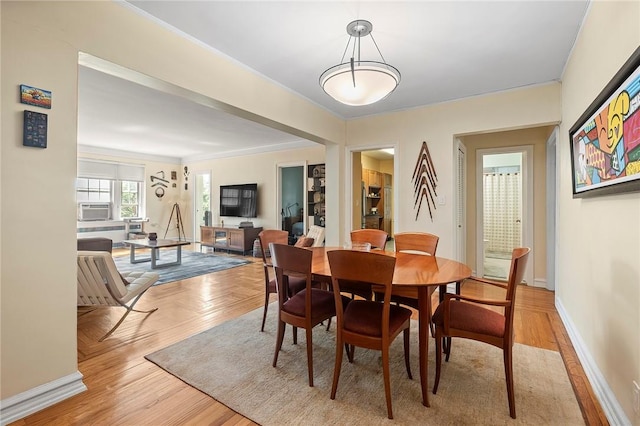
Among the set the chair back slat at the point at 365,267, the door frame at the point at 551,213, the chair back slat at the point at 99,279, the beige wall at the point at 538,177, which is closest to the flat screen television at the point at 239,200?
the chair back slat at the point at 99,279

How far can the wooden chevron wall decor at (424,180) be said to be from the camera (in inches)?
155

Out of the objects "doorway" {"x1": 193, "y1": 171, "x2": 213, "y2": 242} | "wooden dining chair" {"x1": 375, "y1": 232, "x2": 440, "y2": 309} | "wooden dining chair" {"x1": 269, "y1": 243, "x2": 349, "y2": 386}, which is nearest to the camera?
"wooden dining chair" {"x1": 269, "y1": 243, "x2": 349, "y2": 386}

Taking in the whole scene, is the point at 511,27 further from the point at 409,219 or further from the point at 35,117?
the point at 35,117

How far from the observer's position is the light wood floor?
1619 millimetres

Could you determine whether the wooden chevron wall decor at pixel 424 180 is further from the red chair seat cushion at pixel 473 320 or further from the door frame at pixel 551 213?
the red chair seat cushion at pixel 473 320

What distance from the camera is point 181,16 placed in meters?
2.17

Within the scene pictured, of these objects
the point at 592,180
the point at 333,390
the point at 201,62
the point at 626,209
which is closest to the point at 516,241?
the point at 592,180

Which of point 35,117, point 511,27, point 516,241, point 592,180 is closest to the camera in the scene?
point 35,117

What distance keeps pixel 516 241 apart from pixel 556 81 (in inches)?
163

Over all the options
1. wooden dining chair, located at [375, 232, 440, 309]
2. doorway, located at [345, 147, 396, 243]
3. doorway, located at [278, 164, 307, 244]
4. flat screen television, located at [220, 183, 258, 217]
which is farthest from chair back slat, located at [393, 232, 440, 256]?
flat screen television, located at [220, 183, 258, 217]

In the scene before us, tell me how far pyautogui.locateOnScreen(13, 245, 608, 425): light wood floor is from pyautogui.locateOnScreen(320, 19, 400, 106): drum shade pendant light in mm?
2035

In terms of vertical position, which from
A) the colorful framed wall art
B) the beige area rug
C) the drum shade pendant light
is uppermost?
the drum shade pendant light

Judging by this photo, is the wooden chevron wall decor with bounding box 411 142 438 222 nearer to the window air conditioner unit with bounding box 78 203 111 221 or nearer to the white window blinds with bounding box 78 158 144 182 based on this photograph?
the white window blinds with bounding box 78 158 144 182

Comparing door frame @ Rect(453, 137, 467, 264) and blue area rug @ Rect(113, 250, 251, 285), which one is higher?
door frame @ Rect(453, 137, 467, 264)
